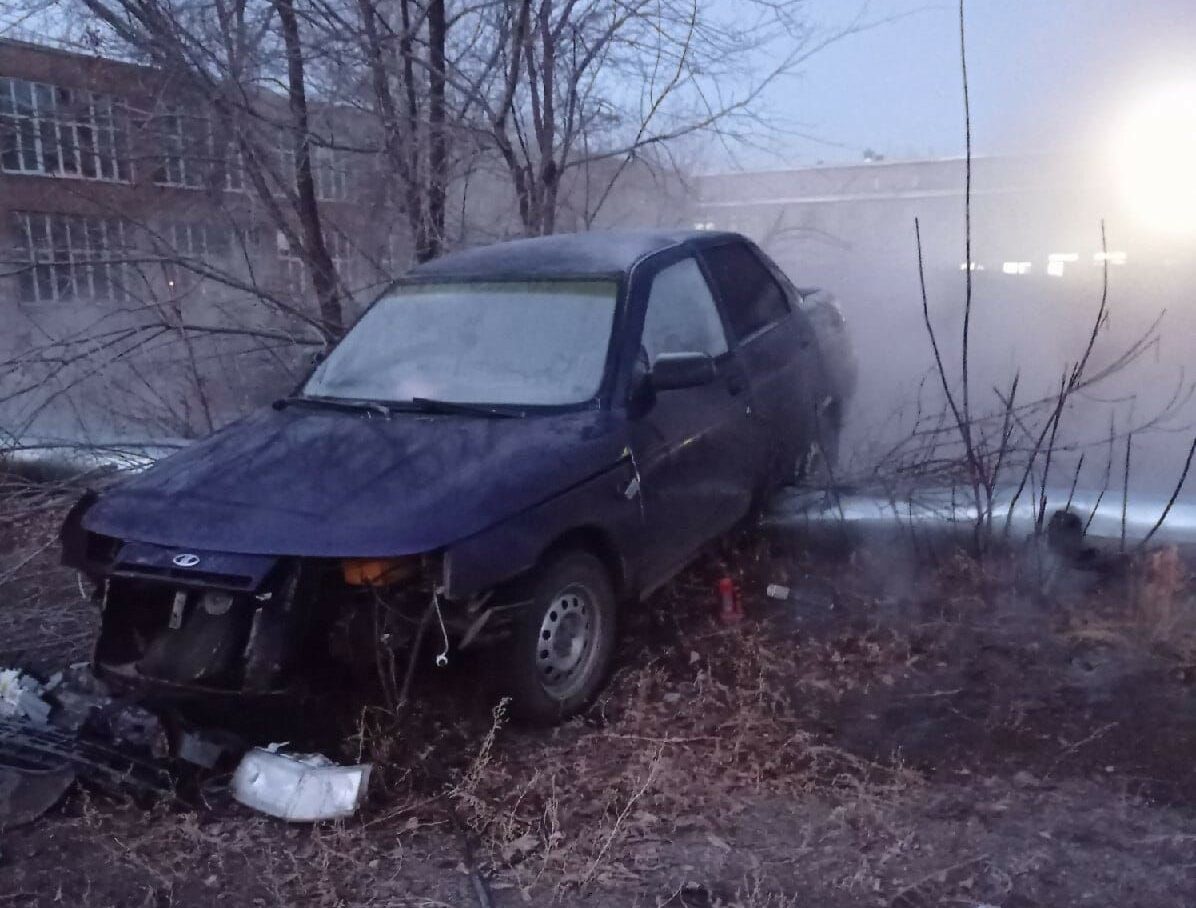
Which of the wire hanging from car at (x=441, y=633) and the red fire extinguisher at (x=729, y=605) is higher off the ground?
the wire hanging from car at (x=441, y=633)

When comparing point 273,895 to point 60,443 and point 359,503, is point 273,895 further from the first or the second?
point 60,443

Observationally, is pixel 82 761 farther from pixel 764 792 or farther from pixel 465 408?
pixel 764 792

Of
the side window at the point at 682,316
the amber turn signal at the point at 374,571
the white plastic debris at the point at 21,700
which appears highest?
the side window at the point at 682,316

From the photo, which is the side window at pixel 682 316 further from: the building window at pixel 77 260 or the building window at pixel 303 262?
the building window at pixel 77 260

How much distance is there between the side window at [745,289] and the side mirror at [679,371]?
3.10ft

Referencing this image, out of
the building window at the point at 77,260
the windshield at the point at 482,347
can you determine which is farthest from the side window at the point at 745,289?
the building window at the point at 77,260

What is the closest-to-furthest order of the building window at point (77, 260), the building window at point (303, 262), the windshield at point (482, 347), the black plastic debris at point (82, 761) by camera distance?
1. the black plastic debris at point (82, 761)
2. the windshield at point (482, 347)
3. the building window at point (77, 260)
4. the building window at point (303, 262)

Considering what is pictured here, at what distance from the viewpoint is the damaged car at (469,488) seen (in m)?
3.05

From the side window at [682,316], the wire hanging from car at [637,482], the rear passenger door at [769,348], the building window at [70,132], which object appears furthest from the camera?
the building window at [70,132]

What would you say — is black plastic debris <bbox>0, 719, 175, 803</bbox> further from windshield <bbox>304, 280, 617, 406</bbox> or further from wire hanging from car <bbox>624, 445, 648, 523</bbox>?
wire hanging from car <bbox>624, 445, 648, 523</bbox>

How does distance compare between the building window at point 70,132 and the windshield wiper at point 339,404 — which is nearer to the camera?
the windshield wiper at point 339,404

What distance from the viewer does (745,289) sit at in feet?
16.7

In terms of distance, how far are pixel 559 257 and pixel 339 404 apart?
1.17 meters

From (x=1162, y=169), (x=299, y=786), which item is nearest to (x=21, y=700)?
(x=299, y=786)
